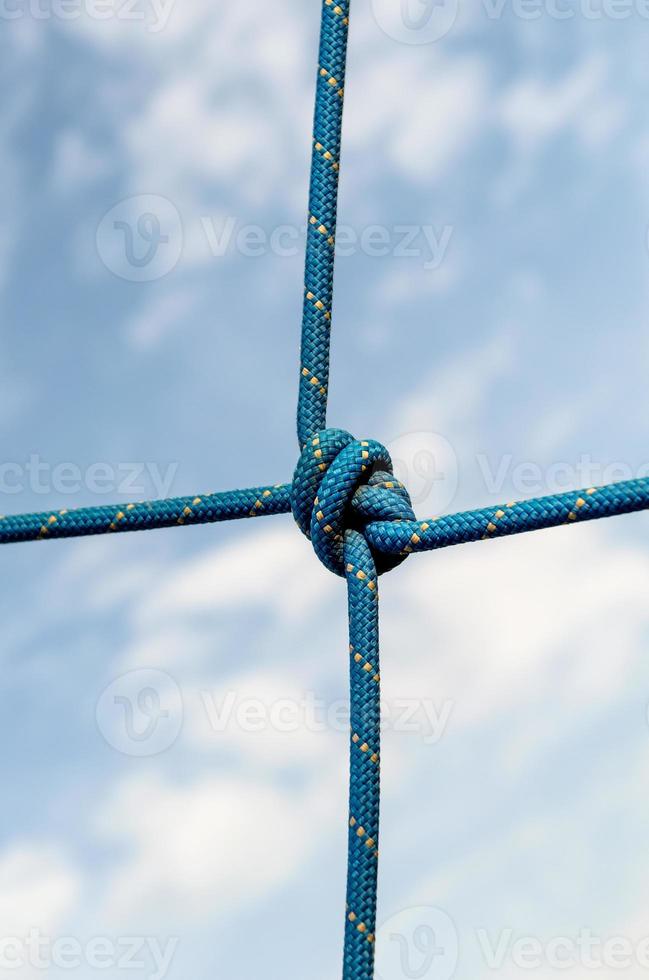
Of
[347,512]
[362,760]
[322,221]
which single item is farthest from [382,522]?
[322,221]

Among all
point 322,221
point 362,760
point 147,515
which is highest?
point 322,221

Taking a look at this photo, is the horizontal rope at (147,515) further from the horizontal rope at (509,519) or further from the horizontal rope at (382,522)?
the horizontal rope at (509,519)

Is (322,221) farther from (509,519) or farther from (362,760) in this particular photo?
(362,760)

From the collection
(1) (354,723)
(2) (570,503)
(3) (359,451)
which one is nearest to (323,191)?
(3) (359,451)

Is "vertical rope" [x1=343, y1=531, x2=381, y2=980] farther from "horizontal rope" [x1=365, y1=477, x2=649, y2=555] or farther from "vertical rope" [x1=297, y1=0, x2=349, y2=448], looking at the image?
"vertical rope" [x1=297, y1=0, x2=349, y2=448]

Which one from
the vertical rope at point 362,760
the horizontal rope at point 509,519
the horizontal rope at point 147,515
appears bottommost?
the vertical rope at point 362,760

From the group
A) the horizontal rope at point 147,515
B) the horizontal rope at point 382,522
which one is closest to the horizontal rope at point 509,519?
the horizontal rope at point 382,522
